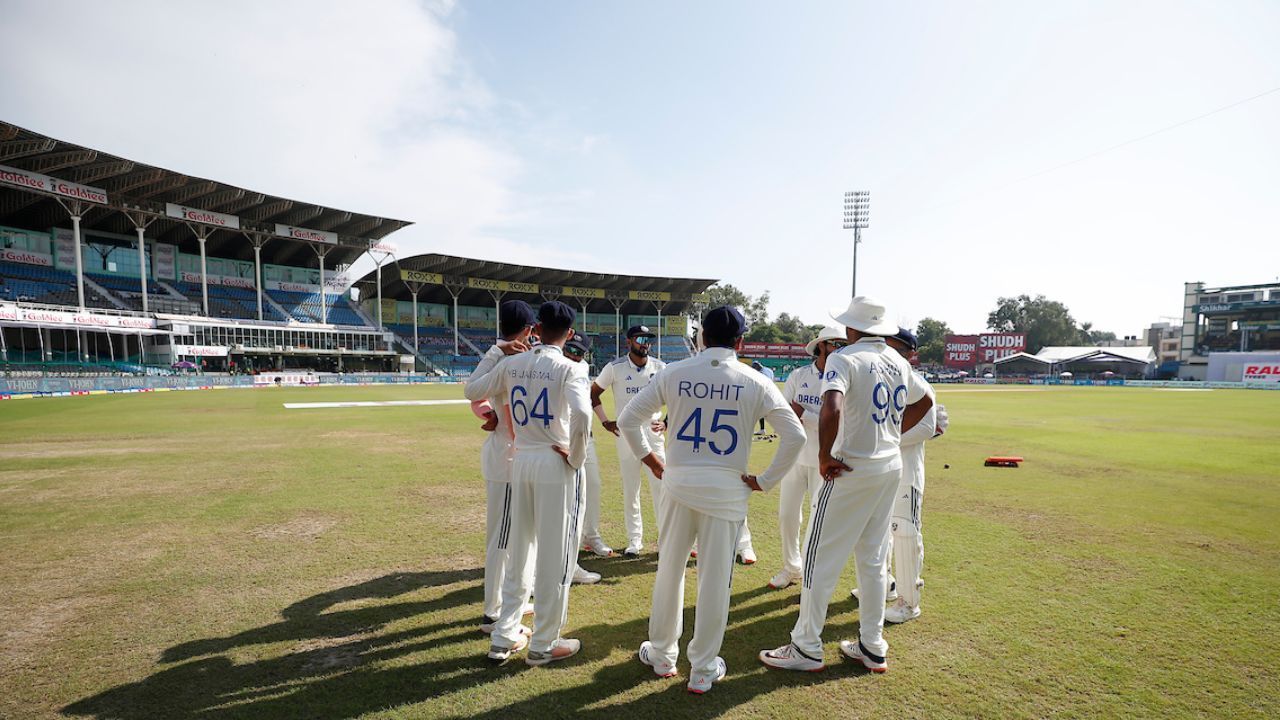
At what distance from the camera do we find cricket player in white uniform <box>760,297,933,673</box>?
3.51 m

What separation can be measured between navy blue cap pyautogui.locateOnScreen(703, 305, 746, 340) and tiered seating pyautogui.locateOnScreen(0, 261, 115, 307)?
5904 cm

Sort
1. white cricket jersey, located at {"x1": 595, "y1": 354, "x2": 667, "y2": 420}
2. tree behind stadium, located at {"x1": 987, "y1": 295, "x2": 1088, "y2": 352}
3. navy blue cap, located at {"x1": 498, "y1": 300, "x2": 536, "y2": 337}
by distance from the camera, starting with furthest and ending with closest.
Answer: tree behind stadium, located at {"x1": 987, "y1": 295, "x2": 1088, "y2": 352} → white cricket jersey, located at {"x1": 595, "y1": 354, "x2": 667, "y2": 420} → navy blue cap, located at {"x1": 498, "y1": 300, "x2": 536, "y2": 337}

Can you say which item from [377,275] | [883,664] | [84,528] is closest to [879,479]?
[883,664]

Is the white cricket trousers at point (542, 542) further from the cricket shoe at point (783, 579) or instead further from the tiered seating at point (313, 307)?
the tiered seating at point (313, 307)

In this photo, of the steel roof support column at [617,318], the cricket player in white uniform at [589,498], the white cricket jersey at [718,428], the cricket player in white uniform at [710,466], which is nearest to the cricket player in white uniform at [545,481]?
the cricket player in white uniform at [710,466]

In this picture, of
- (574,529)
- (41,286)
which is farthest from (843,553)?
(41,286)

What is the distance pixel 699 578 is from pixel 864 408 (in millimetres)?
1503

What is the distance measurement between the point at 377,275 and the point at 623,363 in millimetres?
62560

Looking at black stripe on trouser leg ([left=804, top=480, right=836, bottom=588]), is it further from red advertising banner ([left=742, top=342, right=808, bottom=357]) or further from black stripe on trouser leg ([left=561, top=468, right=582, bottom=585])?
red advertising banner ([left=742, top=342, right=808, bottom=357])

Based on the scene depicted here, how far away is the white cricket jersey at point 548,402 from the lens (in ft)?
11.9

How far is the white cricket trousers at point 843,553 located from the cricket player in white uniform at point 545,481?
1.60 metres

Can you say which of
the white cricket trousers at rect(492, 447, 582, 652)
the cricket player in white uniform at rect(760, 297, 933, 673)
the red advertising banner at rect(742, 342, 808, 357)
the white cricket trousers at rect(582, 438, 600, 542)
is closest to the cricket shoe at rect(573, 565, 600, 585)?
the white cricket trousers at rect(582, 438, 600, 542)

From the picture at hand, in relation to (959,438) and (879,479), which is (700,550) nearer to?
(879,479)

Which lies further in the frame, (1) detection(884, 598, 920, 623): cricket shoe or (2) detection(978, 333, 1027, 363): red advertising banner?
(2) detection(978, 333, 1027, 363): red advertising banner
